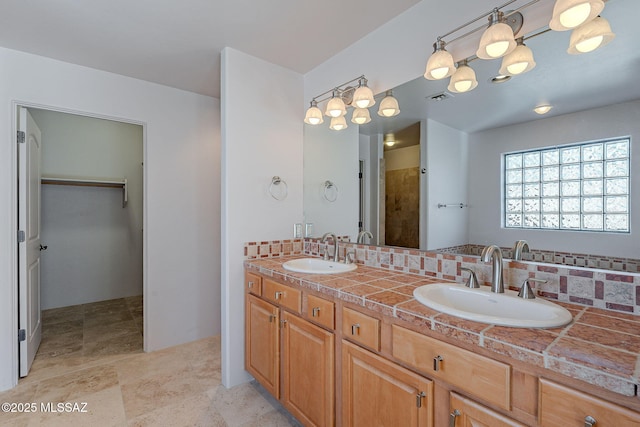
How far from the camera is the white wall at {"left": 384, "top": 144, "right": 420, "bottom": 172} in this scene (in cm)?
181

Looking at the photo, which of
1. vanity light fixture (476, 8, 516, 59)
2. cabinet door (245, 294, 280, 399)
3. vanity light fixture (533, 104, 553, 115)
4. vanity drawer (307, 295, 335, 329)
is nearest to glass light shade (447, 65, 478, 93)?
vanity light fixture (476, 8, 516, 59)

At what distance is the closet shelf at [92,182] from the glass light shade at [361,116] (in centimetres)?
333

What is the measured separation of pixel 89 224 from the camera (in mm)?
3898

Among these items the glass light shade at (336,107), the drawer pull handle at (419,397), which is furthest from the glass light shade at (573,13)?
the drawer pull handle at (419,397)

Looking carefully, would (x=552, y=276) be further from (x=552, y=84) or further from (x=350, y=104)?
(x=350, y=104)

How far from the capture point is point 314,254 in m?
2.39

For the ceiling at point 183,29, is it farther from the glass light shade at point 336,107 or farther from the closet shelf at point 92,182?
the closet shelf at point 92,182

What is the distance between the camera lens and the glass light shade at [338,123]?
7.25 feet

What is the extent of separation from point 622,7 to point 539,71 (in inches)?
11.2

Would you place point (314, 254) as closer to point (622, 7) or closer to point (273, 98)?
point (273, 98)

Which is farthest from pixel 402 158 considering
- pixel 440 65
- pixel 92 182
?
pixel 92 182

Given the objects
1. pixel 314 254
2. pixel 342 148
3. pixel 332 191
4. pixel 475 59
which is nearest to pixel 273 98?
pixel 342 148

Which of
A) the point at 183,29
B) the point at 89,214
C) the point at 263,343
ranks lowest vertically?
the point at 263,343

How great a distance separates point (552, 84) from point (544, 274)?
79 centimetres
